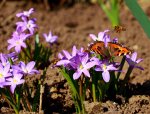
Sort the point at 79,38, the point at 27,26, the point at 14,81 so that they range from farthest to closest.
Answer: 1. the point at 79,38
2. the point at 27,26
3. the point at 14,81

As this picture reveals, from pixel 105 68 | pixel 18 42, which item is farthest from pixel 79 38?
pixel 105 68

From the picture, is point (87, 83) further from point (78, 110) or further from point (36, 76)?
point (36, 76)

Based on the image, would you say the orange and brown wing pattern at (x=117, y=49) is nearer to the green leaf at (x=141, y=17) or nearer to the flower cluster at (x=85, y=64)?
the flower cluster at (x=85, y=64)

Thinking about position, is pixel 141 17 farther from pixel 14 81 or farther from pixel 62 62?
pixel 14 81

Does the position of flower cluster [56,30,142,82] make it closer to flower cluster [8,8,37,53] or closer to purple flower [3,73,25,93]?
purple flower [3,73,25,93]

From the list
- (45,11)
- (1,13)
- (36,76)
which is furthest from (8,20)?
(36,76)
